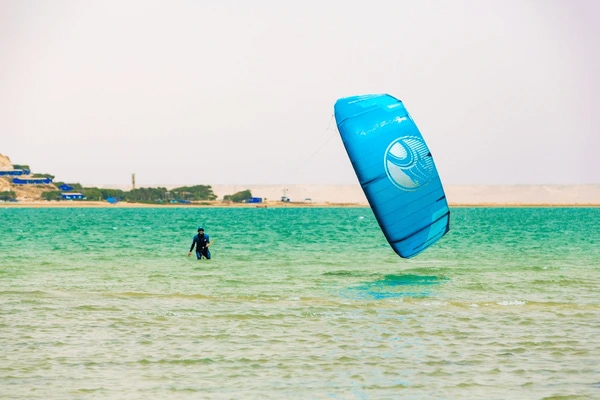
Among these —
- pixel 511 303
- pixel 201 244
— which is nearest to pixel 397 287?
pixel 511 303

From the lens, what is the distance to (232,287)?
28.2m

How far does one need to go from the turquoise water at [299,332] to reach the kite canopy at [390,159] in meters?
2.48

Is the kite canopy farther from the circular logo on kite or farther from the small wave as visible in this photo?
the small wave

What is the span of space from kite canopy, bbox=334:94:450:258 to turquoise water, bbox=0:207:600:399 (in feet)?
8.14

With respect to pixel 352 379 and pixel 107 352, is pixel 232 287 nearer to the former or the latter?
pixel 107 352

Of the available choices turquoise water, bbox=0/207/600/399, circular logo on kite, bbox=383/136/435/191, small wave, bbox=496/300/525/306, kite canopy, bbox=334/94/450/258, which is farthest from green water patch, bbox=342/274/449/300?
circular logo on kite, bbox=383/136/435/191

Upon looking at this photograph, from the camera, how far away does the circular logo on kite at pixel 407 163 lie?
28047 mm

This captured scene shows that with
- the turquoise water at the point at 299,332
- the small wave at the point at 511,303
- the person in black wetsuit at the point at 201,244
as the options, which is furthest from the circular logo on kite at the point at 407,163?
the person in black wetsuit at the point at 201,244

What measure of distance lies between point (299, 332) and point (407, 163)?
1046 centimetres

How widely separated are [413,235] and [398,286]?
6.35 ft

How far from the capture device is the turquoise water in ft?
47.8

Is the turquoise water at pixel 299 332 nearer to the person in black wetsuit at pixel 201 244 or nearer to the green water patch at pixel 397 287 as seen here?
the green water patch at pixel 397 287

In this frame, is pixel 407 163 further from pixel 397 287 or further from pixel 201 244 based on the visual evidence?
pixel 201 244

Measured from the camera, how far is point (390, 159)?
28.0 metres
